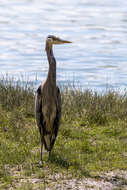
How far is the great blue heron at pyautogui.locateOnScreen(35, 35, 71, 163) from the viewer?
9.56 metres

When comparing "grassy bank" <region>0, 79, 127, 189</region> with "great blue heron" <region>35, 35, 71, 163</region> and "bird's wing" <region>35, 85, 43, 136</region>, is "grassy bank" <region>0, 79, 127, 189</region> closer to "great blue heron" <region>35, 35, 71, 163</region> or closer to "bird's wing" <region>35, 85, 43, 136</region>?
"great blue heron" <region>35, 35, 71, 163</region>

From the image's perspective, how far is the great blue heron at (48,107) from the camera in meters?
9.56

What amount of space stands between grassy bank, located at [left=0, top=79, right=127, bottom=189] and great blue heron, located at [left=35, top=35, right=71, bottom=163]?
31cm

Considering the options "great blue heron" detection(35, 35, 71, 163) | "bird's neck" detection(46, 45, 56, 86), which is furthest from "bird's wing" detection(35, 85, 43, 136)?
"bird's neck" detection(46, 45, 56, 86)

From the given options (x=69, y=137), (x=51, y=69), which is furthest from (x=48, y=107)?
(x=69, y=137)

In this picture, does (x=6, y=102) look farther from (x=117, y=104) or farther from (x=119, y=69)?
(x=119, y=69)

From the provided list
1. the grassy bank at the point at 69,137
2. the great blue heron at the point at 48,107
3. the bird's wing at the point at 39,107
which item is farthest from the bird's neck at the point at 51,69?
the grassy bank at the point at 69,137

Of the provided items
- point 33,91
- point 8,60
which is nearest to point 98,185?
point 33,91

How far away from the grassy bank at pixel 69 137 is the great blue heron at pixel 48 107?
0.31m

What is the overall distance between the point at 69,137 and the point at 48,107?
5.31ft

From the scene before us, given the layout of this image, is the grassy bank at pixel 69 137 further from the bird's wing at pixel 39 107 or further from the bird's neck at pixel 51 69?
the bird's neck at pixel 51 69

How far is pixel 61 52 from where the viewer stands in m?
40.2

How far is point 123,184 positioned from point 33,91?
683cm

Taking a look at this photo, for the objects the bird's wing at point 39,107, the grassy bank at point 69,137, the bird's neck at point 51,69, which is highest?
the bird's neck at point 51,69
